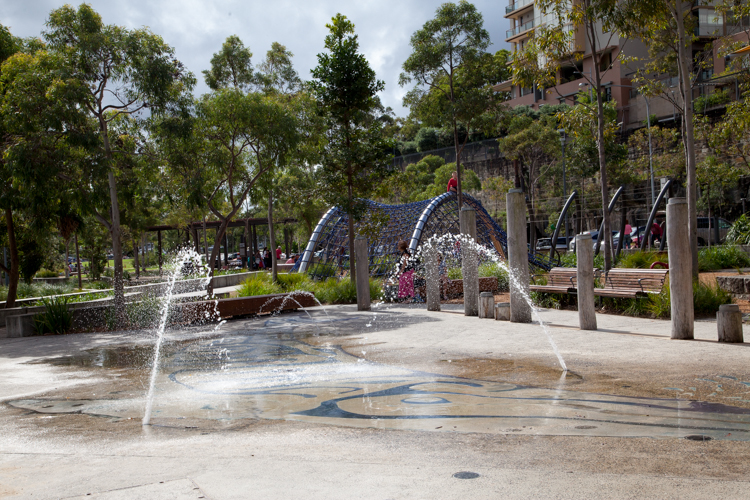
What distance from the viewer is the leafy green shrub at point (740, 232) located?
681 inches

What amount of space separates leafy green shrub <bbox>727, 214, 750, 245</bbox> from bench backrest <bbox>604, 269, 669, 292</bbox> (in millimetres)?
8617

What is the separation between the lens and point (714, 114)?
119 ft

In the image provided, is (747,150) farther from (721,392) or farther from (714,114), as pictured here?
(721,392)

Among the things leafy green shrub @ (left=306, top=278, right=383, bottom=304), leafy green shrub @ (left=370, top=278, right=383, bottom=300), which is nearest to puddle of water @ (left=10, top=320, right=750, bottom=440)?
leafy green shrub @ (left=306, top=278, right=383, bottom=304)

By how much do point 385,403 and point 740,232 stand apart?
1645cm

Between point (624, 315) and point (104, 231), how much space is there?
1101 inches

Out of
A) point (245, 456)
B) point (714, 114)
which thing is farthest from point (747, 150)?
point (245, 456)

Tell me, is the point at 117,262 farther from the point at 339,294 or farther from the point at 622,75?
the point at 622,75

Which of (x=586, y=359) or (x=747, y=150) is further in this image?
(x=747, y=150)

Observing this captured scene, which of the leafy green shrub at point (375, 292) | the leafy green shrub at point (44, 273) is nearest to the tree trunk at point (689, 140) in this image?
the leafy green shrub at point (375, 292)

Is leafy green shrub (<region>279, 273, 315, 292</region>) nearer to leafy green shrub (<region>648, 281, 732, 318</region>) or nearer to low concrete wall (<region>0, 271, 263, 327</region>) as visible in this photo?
low concrete wall (<region>0, 271, 263, 327</region>)

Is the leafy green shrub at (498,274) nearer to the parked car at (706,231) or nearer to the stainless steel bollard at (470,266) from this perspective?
the stainless steel bollard at (470,266)

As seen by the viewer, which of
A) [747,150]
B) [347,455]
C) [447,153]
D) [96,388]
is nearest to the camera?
[347,455]

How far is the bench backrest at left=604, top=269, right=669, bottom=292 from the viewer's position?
1012 cm
